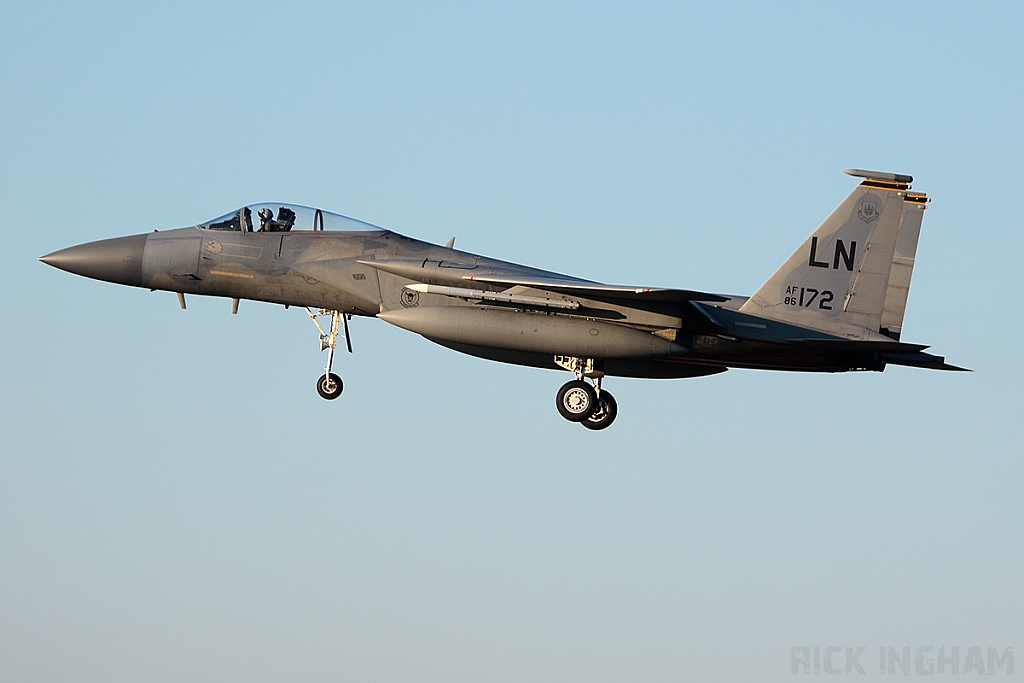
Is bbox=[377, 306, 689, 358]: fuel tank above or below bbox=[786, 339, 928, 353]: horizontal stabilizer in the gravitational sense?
below

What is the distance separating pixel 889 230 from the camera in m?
22.6

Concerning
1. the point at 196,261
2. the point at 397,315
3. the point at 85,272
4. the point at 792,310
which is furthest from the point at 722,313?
the point at 85,272

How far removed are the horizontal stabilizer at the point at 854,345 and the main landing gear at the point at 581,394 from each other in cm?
355

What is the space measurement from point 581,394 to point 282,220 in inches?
251

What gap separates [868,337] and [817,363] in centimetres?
95

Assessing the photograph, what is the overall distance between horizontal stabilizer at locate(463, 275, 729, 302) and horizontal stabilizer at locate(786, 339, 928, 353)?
7.46 ft

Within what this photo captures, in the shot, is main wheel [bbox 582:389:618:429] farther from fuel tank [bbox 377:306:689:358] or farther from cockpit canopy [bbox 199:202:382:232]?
cockpit canopy [bbox 199:202:382:232]

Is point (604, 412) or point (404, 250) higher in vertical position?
point (404, 250)

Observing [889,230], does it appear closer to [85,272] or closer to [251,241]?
[251,241]

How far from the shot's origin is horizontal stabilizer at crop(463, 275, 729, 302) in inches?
831

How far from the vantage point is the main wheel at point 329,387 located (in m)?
24.2

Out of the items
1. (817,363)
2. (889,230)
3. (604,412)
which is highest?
(889,230)

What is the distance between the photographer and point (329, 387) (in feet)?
79.4

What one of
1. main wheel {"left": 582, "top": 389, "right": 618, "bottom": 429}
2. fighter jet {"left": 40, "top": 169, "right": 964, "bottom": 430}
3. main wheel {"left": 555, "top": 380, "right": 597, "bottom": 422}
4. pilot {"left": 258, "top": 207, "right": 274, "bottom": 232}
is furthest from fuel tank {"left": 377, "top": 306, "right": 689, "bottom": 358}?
pilot {"left": 258, "top": 207, "right": 274, "bottom": 232}
